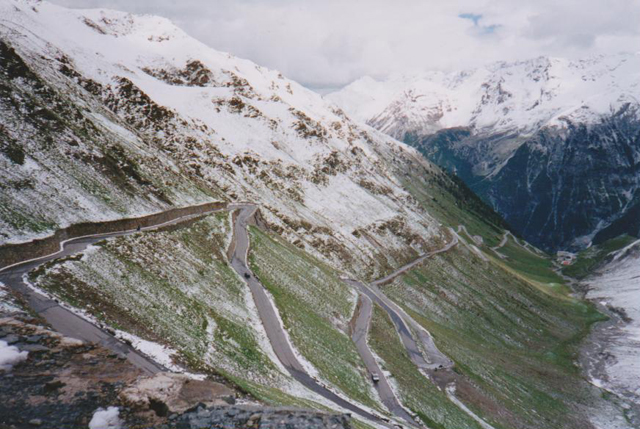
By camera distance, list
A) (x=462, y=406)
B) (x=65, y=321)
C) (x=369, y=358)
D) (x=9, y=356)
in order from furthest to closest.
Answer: (x=369, y=358) < (x=462, y=406) < (x=65, y=321) < (x=9, y=356)

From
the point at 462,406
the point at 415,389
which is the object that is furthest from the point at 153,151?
the point at 462,406

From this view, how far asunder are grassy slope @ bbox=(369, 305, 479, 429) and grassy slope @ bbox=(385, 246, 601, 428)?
7.01 m

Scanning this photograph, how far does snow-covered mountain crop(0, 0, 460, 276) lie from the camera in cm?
5125

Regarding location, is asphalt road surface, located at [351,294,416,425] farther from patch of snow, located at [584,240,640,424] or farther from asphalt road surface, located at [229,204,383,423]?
patch of snow, located at [584,240,640,424]

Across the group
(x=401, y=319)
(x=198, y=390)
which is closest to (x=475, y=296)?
(x=401, y=319)

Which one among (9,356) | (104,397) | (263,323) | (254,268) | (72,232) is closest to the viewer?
(104,397)

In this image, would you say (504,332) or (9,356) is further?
(504,332)

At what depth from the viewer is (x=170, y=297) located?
37.8m

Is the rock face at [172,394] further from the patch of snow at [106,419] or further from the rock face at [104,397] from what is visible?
the patch of snow at [106,419]

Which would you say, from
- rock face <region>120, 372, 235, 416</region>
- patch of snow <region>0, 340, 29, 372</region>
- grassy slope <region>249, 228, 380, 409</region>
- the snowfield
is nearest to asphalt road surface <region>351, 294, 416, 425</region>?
grassy slope <region>249, 228, 380, 409</region>

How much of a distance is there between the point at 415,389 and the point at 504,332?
75.3 meters

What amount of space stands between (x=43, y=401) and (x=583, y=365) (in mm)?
130557

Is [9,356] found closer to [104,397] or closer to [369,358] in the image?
[104,397]

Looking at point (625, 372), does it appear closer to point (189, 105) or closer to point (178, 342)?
point (178, 342)
